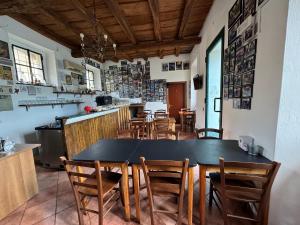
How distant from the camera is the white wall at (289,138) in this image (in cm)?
121

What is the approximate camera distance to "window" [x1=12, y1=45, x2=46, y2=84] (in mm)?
3419

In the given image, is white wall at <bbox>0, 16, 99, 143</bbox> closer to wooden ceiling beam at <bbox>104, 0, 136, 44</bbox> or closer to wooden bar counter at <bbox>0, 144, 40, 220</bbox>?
wooden bar counter at <bbox>0, 144, 40, 220</bbox>

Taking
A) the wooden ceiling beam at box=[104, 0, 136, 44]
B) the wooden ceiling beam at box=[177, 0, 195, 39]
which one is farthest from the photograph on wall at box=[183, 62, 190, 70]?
the wooden ceiling beam at box=[104, 0, 136, 44]

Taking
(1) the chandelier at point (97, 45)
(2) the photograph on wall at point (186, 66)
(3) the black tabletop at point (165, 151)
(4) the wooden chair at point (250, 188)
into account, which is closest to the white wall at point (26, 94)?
(1) the chandelier at point (97, 45)

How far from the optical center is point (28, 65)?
368cm

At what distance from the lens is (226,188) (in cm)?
132

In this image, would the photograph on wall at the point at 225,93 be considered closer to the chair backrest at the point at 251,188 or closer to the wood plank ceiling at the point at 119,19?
the chair backrest at the point at 251,188

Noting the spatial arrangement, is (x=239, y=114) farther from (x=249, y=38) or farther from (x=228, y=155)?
(x=249, y=38)

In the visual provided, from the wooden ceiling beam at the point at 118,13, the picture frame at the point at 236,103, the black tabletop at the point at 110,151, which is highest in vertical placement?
the wooden ceiling beam at the point at 118,13

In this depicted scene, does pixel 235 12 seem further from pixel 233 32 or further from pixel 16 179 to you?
pixel 16 179

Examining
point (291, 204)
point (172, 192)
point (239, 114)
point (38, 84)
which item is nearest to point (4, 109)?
point (38, 84)

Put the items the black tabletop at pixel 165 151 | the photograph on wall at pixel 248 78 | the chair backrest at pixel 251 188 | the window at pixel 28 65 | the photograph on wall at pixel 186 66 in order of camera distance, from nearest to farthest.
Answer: the chair backrest at pixel 251 188 < the black tabletop at pixel 165 151 < the photograph on wall at pixel 248 78 < the window at pixel 28 65 < the photograph on wall at pixel 186 66

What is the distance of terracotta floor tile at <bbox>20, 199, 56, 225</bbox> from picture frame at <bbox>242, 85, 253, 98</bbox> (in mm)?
2751

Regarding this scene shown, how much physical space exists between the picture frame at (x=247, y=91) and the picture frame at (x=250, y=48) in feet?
1.17
